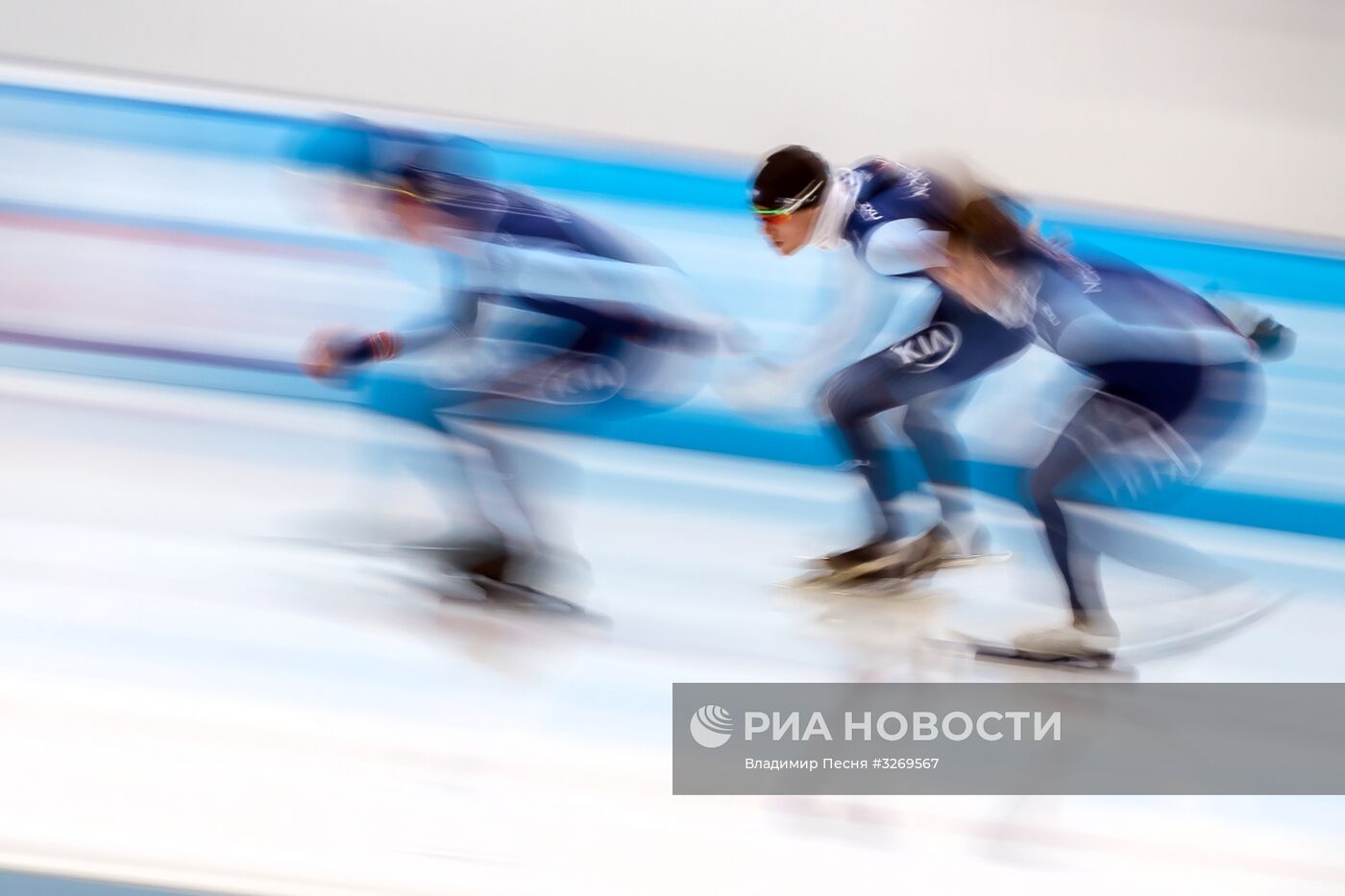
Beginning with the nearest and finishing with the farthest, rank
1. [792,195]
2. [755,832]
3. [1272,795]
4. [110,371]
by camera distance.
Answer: [755,832]
[1272,795]
[792,195]
[110,371]

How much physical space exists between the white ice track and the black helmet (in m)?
0.55

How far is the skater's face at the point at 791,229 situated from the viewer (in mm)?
2100

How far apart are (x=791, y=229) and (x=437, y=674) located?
1123mm

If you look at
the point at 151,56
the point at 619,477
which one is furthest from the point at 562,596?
the point at 151,56

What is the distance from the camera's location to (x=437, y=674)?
6.41ft

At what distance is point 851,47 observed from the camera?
7.63ft

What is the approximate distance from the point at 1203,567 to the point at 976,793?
2.37 ft

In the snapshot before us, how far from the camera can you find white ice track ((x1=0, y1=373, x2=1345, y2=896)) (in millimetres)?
1790

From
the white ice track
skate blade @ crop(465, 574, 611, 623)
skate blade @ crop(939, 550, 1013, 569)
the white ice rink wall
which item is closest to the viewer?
the white ice track

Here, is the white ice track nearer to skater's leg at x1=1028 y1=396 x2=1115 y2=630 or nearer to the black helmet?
skater's leg at x1=1028 y1=396 x2=1115 y2=630

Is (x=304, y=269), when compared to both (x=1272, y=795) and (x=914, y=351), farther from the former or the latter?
(x=1272, y=795)

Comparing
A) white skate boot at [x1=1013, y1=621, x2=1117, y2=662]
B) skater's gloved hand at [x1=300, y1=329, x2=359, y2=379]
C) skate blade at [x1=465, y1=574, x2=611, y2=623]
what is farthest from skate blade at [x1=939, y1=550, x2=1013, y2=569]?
skater's gloved hand at [x1=300, y1=329, x2=359, y2=379]

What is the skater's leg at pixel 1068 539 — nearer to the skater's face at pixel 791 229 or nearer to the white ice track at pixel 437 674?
the white ice track at pixel 437 674

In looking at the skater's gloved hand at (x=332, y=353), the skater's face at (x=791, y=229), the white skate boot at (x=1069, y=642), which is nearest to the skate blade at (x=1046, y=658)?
the white skate boot at (x=1069, y=642)
